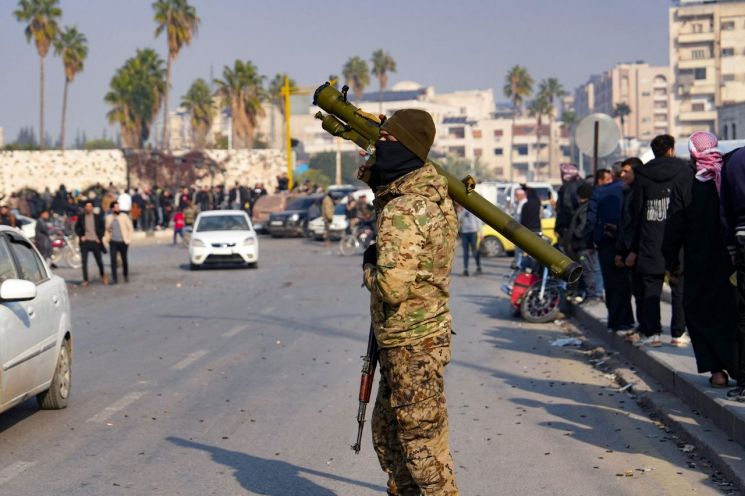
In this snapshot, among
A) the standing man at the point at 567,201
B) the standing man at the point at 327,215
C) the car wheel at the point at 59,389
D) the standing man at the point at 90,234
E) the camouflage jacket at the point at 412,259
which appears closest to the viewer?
the camouflage jacket at the point at 412,259

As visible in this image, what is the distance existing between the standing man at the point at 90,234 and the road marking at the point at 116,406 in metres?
14.9

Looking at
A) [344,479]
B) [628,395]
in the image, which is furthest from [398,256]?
[628,395]

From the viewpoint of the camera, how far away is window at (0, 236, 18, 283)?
28.5 ft

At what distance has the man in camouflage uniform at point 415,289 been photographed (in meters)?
4.90

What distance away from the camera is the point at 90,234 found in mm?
24828

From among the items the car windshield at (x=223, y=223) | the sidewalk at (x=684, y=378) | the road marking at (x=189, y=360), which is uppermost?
the car windshield at (x=223, y=223)

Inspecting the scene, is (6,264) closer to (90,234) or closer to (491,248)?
(90,234)

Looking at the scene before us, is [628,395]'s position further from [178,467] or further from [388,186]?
[388,186]

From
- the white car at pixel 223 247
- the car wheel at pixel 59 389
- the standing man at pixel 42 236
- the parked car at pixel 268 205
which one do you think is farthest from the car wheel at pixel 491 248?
→ the car wheel at pixel 59 389

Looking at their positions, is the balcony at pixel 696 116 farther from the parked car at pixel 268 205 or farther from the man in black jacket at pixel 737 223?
the man in black jacket at pixel 737 223

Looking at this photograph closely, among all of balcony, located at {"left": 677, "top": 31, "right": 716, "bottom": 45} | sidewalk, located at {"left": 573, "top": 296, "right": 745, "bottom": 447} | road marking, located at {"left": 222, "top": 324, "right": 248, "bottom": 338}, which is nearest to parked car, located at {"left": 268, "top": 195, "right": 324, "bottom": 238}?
road marking, located at {"left": 222, "top": 324, "right": 248, "bottom": 338}

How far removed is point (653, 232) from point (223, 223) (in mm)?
20652

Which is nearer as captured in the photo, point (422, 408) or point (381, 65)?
point (422, 408)

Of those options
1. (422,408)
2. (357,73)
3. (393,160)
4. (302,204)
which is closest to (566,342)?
(422,408)
